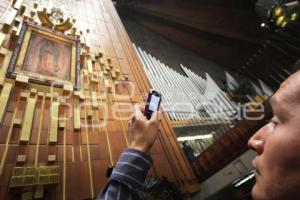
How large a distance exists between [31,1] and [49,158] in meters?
2.42

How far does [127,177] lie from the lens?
3.57ft

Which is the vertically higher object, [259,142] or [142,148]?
[142,148]

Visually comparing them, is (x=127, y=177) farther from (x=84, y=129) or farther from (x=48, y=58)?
(x=48, y=58)

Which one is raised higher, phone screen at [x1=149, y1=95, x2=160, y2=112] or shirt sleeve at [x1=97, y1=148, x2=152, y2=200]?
phone screen at [x1=149, y1=95, x2=160, y2=112]

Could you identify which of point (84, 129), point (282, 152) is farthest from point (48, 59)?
point (282, 152)

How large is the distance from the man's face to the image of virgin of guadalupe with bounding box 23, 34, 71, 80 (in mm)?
1937

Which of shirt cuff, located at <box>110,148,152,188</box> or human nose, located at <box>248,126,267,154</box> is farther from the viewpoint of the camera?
shirt cuff, located at <box>110,148,152,188</box>

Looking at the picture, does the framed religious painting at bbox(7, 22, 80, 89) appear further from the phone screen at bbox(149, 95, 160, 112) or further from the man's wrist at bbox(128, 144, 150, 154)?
the man's wrist at bbox(128, 144, 150, 154)

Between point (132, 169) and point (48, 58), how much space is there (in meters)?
1.71

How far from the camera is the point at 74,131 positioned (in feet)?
6.19

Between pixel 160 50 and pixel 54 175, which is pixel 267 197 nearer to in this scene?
pixel 54 175

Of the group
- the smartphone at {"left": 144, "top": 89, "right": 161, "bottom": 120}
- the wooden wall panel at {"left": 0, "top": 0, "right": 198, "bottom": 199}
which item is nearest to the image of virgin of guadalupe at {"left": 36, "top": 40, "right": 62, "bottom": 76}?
the wooden wall panel at {"left": 0, "top": 0, "right": 198, "bottom": 199}

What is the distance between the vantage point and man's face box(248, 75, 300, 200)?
79 centimetres

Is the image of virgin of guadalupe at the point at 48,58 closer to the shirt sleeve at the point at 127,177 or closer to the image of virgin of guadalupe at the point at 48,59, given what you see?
the image of virgin of guadalupe at the point at 48,59
